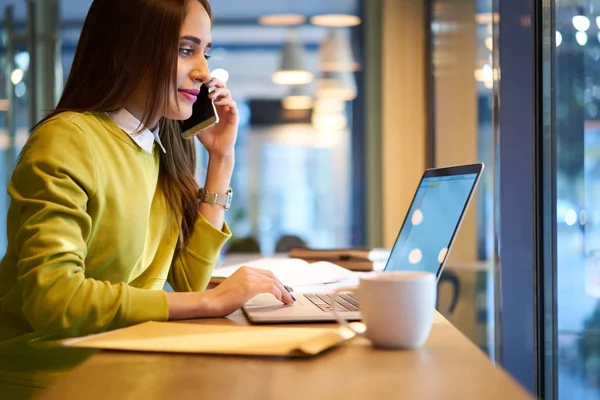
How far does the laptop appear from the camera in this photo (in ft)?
3.90

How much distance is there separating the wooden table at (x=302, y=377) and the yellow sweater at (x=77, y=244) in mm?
177

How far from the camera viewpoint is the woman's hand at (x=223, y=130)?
175 cm

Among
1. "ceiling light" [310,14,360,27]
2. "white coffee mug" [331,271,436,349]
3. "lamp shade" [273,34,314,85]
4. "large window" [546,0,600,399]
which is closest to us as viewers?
→ "white coffee mug" [331,271,436,349]

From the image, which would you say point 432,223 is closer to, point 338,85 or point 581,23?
point 581,23

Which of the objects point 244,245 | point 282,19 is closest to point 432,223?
point 244,245

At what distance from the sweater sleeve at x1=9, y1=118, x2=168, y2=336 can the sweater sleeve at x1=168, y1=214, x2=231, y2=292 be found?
44 cm

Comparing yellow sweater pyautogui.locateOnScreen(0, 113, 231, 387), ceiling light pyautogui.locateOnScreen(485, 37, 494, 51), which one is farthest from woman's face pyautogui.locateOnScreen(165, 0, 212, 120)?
ceiling light pyautogui.locateOnScreen(485, 37, 494, 51)

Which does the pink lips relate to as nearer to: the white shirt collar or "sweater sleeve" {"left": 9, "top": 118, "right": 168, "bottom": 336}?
the white shirt collar

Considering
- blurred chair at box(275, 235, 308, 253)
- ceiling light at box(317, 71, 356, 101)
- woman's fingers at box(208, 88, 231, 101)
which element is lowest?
blurred chair at box(275, 235, 308, 253)

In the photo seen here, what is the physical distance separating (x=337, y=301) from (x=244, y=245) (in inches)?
165

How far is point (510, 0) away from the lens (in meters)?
2.00

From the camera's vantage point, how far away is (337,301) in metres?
1.34

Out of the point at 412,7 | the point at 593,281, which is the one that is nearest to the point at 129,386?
the point at 593,281

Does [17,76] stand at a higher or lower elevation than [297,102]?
higher
